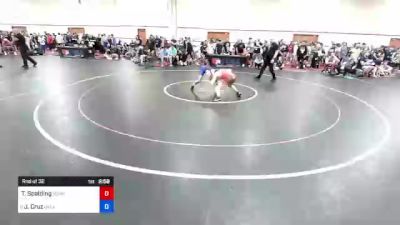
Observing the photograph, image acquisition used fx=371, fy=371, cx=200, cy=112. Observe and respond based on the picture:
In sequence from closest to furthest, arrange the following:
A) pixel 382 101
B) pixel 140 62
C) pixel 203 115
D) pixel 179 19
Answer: pixel 203 115 < pixel 382 101 < pixel 140 62 < pixel 179 19

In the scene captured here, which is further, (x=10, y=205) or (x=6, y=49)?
(x=6, y=49)

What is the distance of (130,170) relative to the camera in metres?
8.35

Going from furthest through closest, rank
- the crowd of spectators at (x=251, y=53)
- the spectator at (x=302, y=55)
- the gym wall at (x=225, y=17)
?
the gym wall at (x=225, y=17) < the spectator at (x=302, y=55) < the crowd of spectators at (x=251, y=53)

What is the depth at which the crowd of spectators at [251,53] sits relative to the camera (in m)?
21.8

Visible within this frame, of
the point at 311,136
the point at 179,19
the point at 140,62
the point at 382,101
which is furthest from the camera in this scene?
the point at 179,19

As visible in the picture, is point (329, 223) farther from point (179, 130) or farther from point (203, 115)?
point (203, 115)

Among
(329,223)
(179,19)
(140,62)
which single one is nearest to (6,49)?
(140,62)

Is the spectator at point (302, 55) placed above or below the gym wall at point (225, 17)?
below

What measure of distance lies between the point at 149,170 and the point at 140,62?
644 inches
